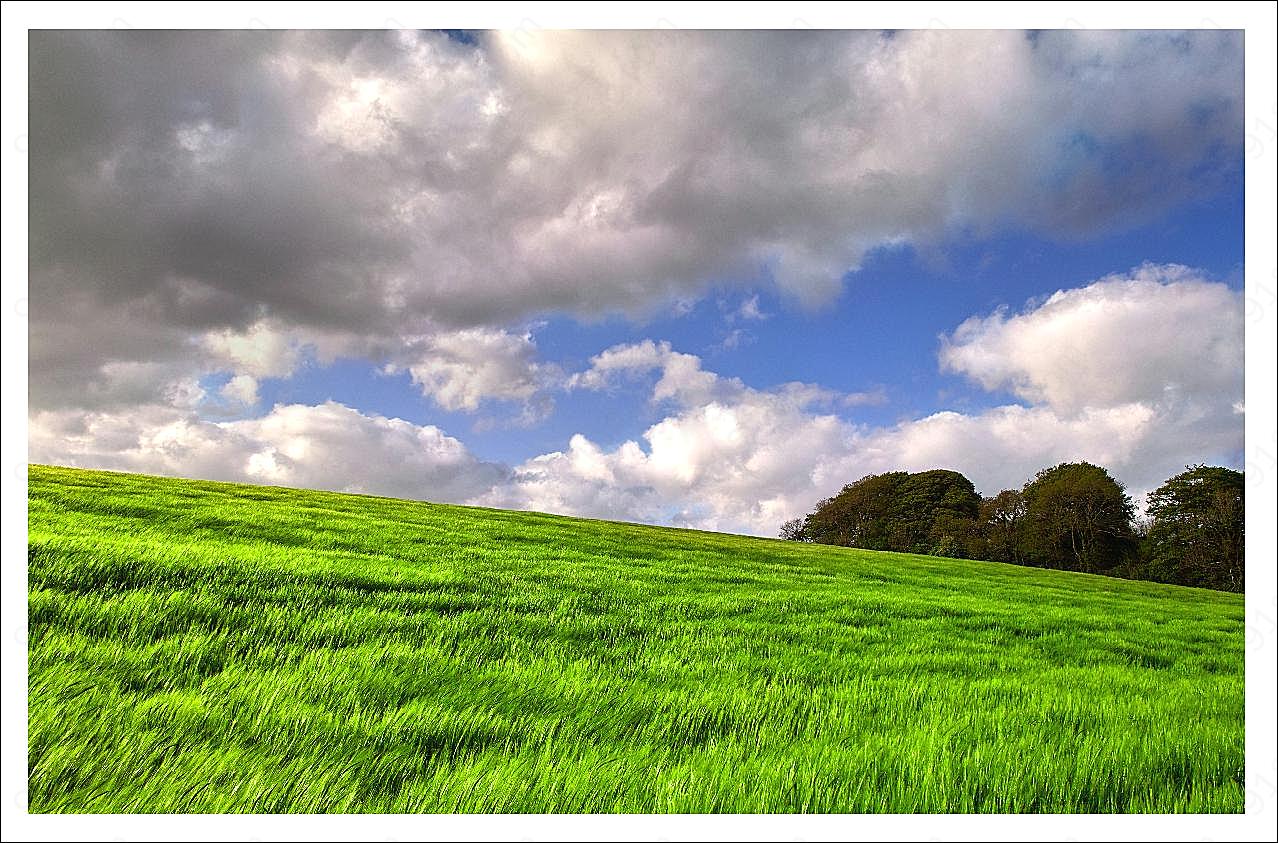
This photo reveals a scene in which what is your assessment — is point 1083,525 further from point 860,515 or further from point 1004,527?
point 860,515

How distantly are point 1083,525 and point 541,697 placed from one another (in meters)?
34.6

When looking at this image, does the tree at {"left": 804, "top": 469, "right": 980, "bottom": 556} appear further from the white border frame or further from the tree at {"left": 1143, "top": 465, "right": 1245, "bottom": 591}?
the white border frame

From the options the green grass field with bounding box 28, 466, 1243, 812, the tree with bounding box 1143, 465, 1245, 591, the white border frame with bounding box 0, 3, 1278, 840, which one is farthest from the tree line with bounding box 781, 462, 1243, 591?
the white border frame with bounding box 0, 3, 1278, 840

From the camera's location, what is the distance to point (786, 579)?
10.9m

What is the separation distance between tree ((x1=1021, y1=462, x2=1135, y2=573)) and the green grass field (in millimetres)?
26207

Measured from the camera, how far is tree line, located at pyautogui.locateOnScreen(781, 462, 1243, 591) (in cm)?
2580

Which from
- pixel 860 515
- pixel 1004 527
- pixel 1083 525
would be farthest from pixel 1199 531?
pixel 860 515

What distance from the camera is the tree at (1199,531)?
25062 mm

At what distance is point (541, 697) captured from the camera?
3594 mm
